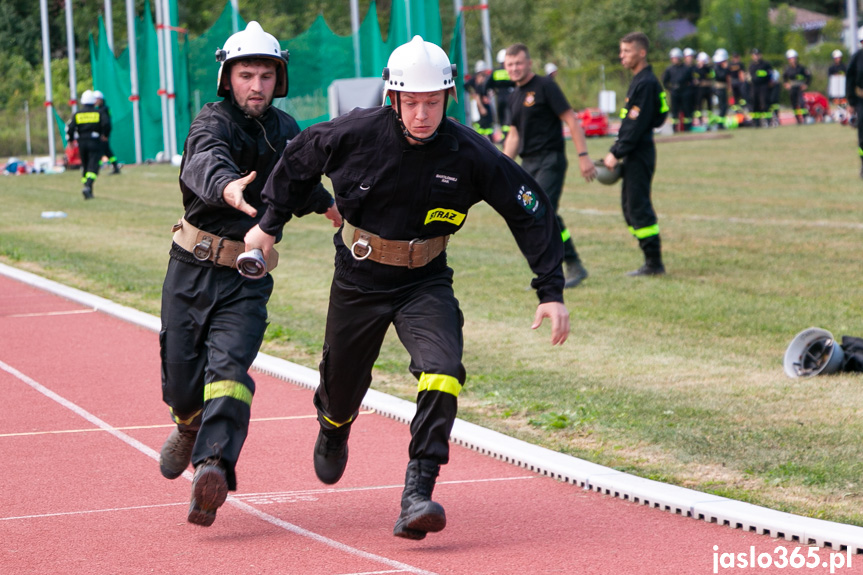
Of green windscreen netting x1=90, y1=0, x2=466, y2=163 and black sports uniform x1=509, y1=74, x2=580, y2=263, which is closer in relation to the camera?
black sports uniform x1=509, y1=74, x2=580, y2=263

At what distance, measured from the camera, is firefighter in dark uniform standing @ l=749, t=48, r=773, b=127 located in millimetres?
37500

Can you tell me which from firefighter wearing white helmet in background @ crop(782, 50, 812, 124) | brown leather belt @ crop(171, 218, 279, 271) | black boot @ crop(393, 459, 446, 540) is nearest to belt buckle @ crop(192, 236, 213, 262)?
brown leather belt @ crop(171, 218, 279, 271)

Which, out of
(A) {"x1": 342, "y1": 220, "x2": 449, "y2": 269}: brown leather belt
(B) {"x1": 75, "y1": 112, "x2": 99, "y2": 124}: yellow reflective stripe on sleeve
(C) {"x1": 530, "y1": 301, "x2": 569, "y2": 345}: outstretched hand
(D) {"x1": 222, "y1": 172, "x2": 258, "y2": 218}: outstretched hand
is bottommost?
(C) {"x1": 530, "y1": 301, "x2": 569, "y2": 345}: outstretched hand

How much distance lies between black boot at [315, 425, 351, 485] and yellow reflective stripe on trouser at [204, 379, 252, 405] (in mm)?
551

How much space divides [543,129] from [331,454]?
279 inches

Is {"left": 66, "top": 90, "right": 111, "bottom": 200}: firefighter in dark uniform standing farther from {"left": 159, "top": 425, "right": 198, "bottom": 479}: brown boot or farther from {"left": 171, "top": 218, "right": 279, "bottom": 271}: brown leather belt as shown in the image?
{"left": 171, "top": 218, "right": 279, "bottom": 271}: brown leather belt

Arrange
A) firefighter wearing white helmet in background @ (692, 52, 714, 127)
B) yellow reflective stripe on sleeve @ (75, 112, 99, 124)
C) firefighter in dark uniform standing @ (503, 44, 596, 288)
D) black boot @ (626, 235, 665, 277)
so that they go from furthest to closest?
firefighter wearing white helmet in background @ (692, 52, 714, 127), yellow reflective stripe on sleeve @ (75, 112, 99, 124), black boot @ (626, 235, 665, 277), firefighter in dark uniform standing @ (503, 44, 596, 288)

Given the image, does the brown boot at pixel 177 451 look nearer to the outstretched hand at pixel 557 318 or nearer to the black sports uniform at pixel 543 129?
the outstretched hand at pixel 557 318

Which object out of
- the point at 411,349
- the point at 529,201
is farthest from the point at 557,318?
the point at 411,349

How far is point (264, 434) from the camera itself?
24.5 ft

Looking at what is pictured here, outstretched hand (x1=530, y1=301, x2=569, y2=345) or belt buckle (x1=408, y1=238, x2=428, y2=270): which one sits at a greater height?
belt buckle (x1=408, y1=238, x2=428, y2=270)

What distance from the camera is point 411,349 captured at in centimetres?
536

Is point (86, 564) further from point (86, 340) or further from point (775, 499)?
point (86, 340)

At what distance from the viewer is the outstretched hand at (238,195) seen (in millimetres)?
5188
